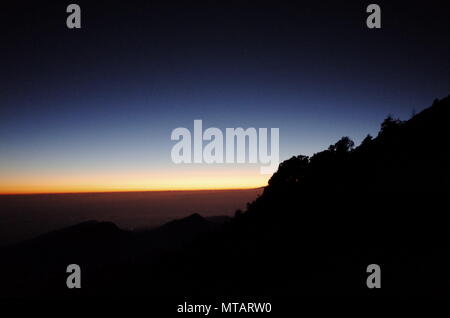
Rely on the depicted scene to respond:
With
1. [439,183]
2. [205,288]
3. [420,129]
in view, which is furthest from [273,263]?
[420,129]

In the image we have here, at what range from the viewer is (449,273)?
14.5 m

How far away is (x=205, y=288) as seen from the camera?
100 ft

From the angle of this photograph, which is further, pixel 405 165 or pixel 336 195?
pixel 336 195

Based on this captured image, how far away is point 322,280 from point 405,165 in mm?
15741

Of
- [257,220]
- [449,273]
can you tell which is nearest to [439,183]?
[449,273]

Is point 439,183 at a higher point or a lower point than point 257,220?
higher

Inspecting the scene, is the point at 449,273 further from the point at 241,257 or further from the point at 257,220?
the point at 257,220
